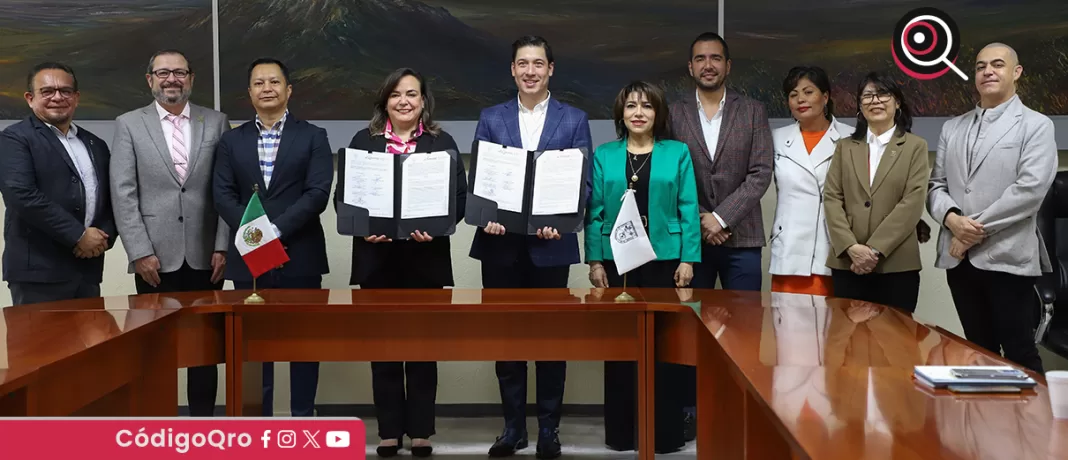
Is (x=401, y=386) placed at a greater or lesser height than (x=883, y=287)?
lesser

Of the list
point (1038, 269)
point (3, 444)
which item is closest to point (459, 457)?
point (1038, 269)

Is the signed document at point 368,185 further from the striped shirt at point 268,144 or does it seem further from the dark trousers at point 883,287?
the dark trousers at point 883,287

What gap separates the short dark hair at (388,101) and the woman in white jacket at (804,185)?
147cm

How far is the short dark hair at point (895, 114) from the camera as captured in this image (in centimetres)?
390

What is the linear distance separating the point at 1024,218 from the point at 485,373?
251 cm

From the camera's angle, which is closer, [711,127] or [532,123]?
[532,123]

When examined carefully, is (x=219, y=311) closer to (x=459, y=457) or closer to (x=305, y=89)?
(x=459, y=457)

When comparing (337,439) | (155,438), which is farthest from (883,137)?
(155,438)

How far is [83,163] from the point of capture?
3.96 meters

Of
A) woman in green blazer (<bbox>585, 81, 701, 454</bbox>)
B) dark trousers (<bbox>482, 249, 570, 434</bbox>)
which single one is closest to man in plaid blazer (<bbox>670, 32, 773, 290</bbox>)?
woman in green blazer (<bbox>585, 81, 701, 454</bbox>)

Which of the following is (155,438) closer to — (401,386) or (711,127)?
(401,386)

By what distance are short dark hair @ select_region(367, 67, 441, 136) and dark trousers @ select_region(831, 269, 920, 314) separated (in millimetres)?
1724

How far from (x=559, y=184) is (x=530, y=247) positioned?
1.04 feet

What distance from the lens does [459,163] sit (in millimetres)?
3945
